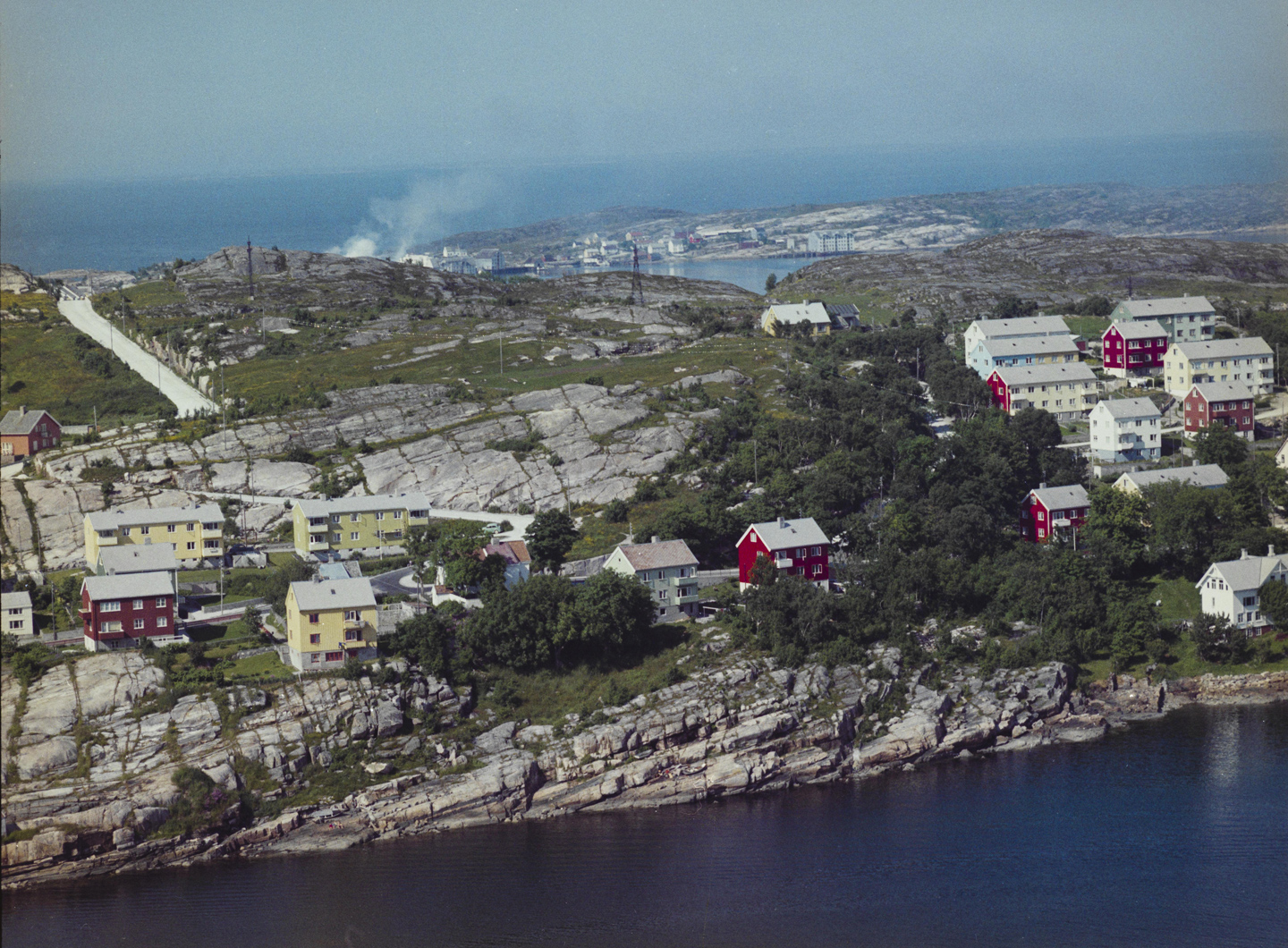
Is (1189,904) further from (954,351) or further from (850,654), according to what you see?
(954,351)

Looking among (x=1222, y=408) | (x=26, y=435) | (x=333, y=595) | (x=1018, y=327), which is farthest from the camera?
(x=1018, y=327)

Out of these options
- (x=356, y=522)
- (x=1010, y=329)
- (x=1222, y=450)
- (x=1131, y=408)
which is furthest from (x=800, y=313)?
(x=356, y=522)

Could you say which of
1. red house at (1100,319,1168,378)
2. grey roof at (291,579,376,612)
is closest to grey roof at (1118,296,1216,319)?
red house at (1100,319,1168,378)

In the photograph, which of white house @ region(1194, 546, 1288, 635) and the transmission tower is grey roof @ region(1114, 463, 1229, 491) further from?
the transmission tower

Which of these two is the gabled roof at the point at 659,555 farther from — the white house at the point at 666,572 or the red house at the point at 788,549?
the red house at the point at 788,549

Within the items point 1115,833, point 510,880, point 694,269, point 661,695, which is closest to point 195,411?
point 661,695

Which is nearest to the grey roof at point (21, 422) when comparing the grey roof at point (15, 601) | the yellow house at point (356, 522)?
the yellow house at point (356, 522)

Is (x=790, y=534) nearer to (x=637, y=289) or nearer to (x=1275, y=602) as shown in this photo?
(x=1275, y=602)
